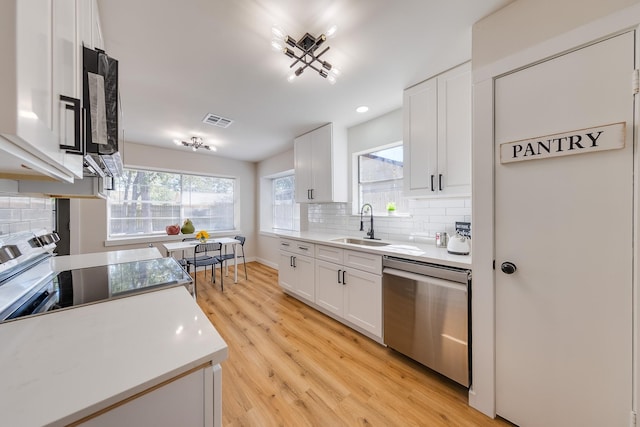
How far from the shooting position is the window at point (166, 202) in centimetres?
413

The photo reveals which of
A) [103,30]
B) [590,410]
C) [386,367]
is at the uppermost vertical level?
[103,30]

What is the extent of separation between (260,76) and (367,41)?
3.18ft

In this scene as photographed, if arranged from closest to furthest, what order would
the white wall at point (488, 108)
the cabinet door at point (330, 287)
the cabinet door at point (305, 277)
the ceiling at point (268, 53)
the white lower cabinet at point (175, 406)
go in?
the white lower cabinet at point (175, 406) < the white wall at point (488, 108) < the ceiling at point (268, 53) < the cabinet door at point (330, 287) < the cabinet door at point (305, 277)

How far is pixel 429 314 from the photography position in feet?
5.71

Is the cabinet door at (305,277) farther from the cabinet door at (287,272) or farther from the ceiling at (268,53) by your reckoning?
the ceiling at (268,53)

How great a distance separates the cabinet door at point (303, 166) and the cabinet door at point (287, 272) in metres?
0.91

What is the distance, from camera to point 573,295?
46.7 inches

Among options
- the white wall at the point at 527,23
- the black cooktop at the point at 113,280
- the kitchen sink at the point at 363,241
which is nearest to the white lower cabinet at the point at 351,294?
the kitchen sink at the point at 363,241

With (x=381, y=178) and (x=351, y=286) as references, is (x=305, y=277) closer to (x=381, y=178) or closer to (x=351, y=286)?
(x=351, y=286)

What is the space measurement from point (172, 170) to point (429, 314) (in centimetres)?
486

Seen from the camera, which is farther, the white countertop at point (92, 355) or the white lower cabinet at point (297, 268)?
the white lower cabinet at point (297, 268)

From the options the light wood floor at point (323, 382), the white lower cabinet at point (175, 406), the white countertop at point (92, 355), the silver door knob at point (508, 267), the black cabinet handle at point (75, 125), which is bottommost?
the light wood floor at point (323, 382)

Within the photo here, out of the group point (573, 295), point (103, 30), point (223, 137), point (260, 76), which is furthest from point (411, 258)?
point (223, 137)

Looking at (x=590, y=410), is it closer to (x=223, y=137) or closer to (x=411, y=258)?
(x=411, y=258)
